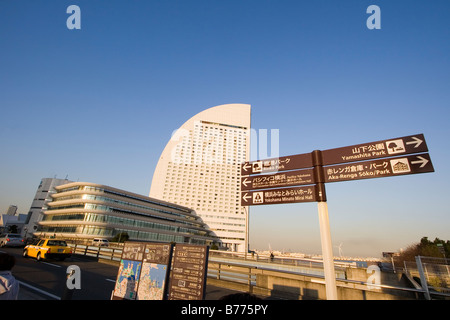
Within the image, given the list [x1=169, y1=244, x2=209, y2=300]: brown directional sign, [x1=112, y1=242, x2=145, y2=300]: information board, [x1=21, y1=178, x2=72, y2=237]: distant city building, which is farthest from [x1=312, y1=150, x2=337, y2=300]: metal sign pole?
[x1=21, y1=178, x2=72, y2=237]: distant city building

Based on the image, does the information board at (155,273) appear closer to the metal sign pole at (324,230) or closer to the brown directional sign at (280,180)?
the brown directional sign at (280,180)

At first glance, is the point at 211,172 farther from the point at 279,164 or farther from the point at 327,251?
the point at 327,251

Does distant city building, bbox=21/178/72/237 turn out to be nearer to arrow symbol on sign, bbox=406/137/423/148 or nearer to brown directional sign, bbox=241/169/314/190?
brown directional sign, bbox=241/169/314/190

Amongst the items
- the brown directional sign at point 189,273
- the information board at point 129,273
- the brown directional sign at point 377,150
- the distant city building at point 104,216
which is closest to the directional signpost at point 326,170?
the brown directional sign at point 377,150

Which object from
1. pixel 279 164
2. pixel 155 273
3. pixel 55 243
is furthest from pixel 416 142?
pixel 55 243

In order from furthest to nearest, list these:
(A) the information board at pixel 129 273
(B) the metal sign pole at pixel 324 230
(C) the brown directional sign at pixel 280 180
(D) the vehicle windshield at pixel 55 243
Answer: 1. (D) the vehicle windshield at pixel 55 243
2. (A) the information board at pixel 129 273
3. (C) the brown directional sign at pixel 280 180
4. (B) the metal sign pole at pixel 324 230

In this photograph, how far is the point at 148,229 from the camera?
253ft

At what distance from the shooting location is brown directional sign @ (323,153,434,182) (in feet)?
15.4

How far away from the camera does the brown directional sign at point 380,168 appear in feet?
15.4

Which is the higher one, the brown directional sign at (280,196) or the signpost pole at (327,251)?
the brown directional sign at (280,196)

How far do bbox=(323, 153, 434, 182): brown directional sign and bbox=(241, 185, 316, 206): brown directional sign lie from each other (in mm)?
621
